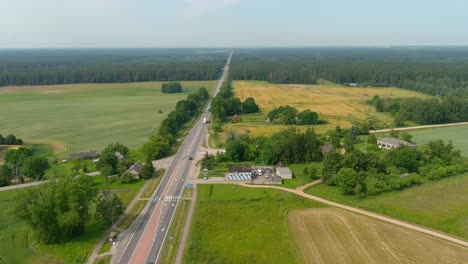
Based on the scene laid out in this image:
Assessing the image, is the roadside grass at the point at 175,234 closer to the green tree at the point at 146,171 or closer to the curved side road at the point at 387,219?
the green tree at the point at 146,171

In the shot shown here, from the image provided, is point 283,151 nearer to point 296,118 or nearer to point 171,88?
point 296,118

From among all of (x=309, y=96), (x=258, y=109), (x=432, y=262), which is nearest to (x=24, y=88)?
(x=258, y=109)

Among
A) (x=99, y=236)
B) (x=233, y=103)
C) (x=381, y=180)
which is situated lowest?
(x=99, y=236)

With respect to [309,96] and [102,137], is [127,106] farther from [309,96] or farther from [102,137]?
[309,96]

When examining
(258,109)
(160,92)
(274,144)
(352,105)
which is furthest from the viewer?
(160,92)

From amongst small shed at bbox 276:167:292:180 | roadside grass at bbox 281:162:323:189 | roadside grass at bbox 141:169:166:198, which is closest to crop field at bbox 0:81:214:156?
roadside grass at bbox 141:169:166:198

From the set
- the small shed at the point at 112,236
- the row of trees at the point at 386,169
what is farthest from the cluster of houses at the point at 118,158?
the row of trees at the point at 386,169

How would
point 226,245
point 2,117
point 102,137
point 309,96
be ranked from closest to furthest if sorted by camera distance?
point 226,245 → point 102,137 → point 2,117 → point 309,96
